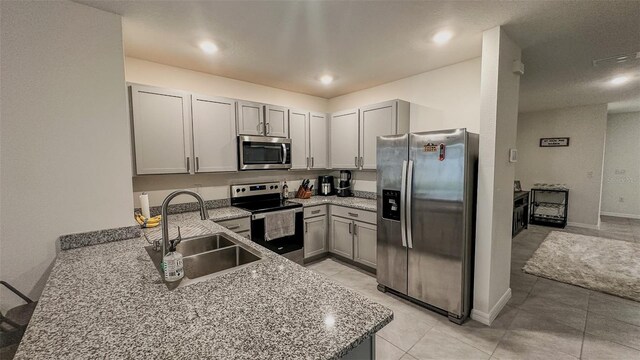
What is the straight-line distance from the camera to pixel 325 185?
4.22m

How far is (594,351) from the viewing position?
1.98m

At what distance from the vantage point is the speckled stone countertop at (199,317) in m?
0.79

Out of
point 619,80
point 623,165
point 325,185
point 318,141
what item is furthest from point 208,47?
point 623,165

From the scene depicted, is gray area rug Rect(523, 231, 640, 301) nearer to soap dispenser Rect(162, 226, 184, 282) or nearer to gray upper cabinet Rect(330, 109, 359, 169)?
gray upper cabinet Rect(330, 109, 359, 169)

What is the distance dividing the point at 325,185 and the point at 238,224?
1743 mm

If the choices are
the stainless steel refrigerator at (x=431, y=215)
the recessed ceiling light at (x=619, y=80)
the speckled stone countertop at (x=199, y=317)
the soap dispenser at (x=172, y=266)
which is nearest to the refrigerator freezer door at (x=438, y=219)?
the stainless steel refrigerator at (x=431, y=215)

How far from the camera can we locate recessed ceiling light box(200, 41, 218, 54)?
2.39m

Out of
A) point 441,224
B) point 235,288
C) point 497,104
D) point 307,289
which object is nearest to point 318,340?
point 307,289

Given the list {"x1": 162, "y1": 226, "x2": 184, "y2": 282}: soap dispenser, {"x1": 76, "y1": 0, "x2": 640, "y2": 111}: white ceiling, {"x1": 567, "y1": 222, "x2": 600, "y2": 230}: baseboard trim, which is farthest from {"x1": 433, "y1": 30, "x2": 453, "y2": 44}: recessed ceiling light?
{"x1": 567, "y1": 222, "x2": 600, "y2": 230}: baseboard trim

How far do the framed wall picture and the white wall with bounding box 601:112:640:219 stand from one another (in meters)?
1.60

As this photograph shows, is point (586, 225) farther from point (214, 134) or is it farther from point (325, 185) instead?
point (214, 134)

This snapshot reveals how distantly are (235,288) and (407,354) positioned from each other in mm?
1550

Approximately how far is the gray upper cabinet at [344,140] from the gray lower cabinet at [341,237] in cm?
82

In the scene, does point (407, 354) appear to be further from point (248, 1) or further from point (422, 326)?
point (248, 1)
